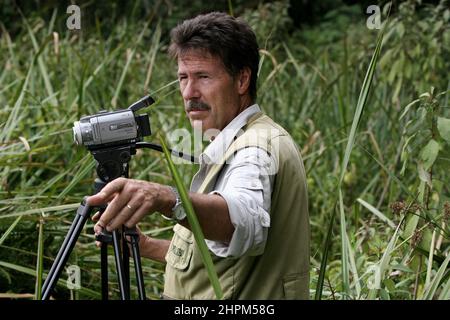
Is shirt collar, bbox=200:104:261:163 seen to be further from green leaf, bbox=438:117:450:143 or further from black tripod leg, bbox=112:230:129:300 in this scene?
green leaf, bbox=438:117:450:143

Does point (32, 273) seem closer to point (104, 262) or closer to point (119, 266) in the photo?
point (104, 262)

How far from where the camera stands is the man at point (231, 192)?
1713 millimetres

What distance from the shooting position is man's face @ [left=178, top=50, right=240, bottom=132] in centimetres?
217

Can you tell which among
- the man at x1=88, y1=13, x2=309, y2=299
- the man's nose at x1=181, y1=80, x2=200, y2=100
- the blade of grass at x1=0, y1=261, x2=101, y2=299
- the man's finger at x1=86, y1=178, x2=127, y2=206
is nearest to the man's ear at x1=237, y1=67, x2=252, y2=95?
the man at x1=88, y1=13, x2=309, y2=299

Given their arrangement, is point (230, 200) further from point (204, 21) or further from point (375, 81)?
point (375, 81)

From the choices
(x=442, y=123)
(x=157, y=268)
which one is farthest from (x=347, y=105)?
(x=442, y=123)

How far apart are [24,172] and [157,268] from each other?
70 centimetres

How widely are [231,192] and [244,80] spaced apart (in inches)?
20.3

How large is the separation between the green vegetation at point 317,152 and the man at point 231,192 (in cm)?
22

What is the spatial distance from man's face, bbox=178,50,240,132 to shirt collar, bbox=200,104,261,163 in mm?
41

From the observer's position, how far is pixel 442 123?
265 cm

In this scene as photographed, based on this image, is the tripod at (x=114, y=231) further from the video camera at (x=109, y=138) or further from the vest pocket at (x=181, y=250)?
the vest pocket at (x=181, y=250)

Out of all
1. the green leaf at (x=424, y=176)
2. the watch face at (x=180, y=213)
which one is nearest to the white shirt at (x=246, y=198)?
the watch face at (x=180, y=213)

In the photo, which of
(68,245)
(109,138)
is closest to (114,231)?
(68,245)
